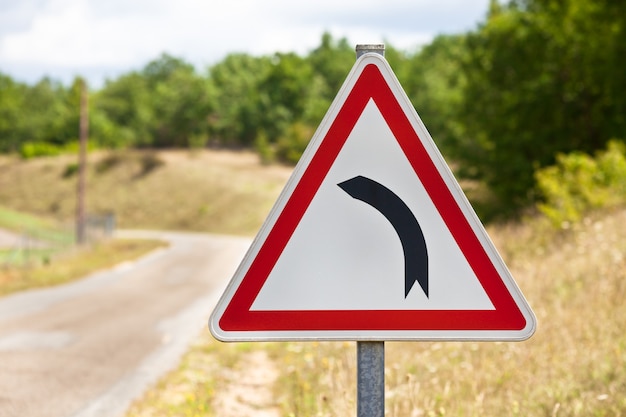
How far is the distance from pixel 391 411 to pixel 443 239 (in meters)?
2.19

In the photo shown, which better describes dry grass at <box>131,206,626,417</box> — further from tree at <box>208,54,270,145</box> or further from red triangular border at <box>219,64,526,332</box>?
tree at <box>208,54,270,145</box>

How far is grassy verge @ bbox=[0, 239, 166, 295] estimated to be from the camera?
16250 millimetres

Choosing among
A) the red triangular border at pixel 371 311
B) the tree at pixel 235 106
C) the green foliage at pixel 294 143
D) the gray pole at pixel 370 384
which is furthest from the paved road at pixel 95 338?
the tree at pixel 235 106

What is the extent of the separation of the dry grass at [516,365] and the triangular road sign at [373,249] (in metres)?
1.20

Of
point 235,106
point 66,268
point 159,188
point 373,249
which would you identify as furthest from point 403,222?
point 235,106

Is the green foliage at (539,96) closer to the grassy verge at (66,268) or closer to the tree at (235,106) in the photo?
the grassy verge at (66,268)

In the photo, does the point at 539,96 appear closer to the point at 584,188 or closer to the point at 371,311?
the point at 584,188

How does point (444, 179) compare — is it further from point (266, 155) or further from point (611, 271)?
point (266, 155)

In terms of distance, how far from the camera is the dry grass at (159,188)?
1916 inches

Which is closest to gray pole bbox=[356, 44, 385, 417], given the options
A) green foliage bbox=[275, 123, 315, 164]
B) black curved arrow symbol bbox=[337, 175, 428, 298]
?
black curved arrow symbol bbox=[337, 175, 428, 298]

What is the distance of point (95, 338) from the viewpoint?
31.7 ft

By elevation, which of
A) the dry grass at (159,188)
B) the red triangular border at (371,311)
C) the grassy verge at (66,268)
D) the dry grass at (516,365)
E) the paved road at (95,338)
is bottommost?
the dry grass at (159,188)

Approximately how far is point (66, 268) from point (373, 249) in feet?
60.9

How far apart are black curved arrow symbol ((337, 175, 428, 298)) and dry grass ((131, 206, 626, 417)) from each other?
1233mm
